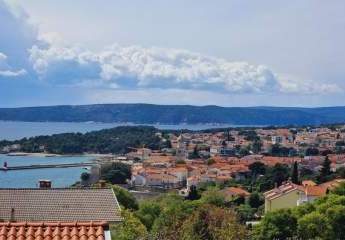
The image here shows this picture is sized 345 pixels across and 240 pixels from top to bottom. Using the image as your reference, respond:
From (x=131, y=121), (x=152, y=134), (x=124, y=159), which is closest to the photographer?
(x=124, y=159)

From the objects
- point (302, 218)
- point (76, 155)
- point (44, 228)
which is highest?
point (44, 228)

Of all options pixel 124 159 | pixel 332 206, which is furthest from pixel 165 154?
pixel 332 206

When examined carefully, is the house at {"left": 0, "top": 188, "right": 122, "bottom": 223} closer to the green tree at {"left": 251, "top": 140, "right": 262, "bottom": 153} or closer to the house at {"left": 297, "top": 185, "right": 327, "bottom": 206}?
the house at {"left": 297, "top": 185, "right": 327, "bottom": 206}

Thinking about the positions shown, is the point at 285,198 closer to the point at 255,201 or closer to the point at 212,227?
the point at 255,201

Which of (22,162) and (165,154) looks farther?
(165,154)

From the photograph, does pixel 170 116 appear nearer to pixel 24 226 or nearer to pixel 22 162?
pixel 22 162

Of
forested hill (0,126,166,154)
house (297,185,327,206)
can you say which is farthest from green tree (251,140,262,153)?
house (297,185,327,206)

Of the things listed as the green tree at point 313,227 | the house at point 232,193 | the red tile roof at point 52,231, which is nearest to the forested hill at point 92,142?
the house at point 232,193
